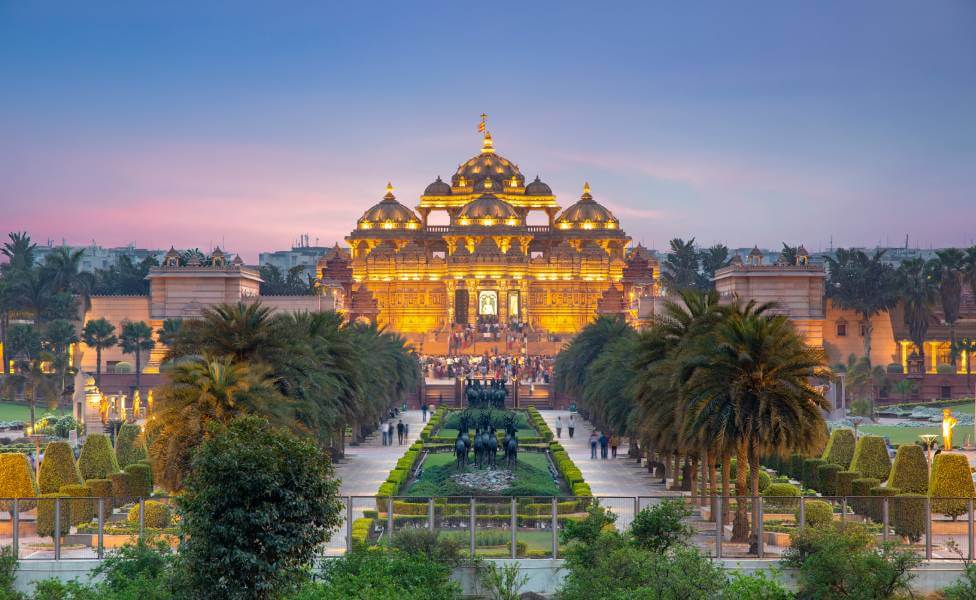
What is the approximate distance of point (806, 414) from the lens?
3431 cm

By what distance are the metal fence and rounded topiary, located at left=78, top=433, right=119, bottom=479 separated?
1004cm

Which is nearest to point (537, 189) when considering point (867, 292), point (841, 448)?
point (867, 292)

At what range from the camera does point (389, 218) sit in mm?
152250

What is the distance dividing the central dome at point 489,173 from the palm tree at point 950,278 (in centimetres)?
5263

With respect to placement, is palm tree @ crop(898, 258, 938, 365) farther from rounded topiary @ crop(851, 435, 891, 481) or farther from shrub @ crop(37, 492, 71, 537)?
shrub @ crop(37, 492, 71, 537)

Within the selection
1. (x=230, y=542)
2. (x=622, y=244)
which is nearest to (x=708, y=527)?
(x=230, y=542)

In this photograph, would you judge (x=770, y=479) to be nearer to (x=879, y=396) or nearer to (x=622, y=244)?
(x=879, y=396)

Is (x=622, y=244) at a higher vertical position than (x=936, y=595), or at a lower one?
higher

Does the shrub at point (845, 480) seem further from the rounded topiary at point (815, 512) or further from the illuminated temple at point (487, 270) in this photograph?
the illuminated temple at point (487, 270)

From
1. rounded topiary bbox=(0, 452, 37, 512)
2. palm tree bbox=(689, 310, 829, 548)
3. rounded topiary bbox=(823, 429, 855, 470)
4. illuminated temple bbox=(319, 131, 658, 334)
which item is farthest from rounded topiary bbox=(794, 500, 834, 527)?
illuminated temple bbox=(319, 131, 658, 334)

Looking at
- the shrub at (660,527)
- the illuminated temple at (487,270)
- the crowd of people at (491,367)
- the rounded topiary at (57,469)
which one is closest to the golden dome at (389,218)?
the illuminated temple at (487,270)

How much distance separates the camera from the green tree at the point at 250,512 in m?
25.2

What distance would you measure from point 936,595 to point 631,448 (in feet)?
96.2

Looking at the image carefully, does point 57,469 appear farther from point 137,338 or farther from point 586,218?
point 586,218
